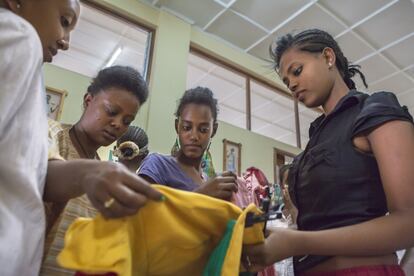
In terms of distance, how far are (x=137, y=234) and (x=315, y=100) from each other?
25.2 inches

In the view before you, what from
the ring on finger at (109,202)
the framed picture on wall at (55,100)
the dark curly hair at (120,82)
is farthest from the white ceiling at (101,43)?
the ring on finger at (109,202)

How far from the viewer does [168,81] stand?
2.42 metres

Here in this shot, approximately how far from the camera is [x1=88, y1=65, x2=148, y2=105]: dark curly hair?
1.16m

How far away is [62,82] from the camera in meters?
2.00

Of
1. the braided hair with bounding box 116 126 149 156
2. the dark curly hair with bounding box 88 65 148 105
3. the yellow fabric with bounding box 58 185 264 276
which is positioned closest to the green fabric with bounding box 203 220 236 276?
the yellow fabric with bounding box 58 185 264 276

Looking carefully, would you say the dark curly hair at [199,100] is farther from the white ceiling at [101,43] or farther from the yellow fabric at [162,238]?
the white ceiling at [101,43]

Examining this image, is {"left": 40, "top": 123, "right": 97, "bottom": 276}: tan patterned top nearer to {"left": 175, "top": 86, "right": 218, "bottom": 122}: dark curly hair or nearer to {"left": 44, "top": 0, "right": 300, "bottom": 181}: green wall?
{"left": 175, "top": 86, "right": 218, "bottom": 122}: dark curly hair

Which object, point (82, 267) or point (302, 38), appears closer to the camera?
point (82, 267)

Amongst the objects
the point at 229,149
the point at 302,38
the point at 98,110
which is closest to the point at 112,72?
the point at 98,110

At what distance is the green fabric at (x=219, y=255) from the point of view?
48cm

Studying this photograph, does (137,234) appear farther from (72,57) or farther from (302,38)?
(72,57)

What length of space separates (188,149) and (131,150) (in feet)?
1.42

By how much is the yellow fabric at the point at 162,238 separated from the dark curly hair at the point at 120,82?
2.51ft

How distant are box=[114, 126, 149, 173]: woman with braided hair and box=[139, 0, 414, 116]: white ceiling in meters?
1.35
